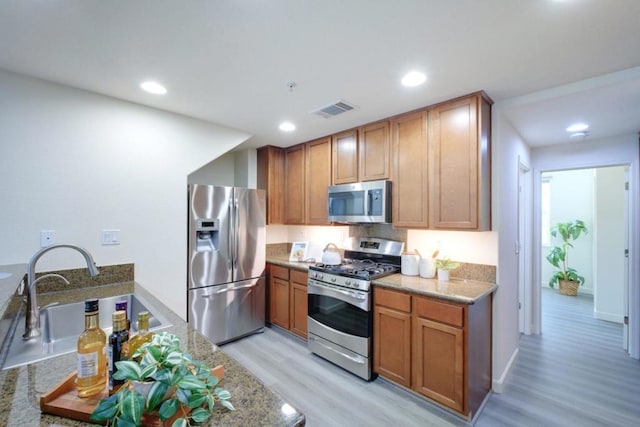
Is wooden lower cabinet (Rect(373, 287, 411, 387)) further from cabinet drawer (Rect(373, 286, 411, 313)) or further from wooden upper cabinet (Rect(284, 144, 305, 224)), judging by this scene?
wooden upper cabinet (Rect(284, 144, 305, 224))

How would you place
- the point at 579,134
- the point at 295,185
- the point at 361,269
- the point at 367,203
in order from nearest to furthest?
1. the point at 361,269
2. the point at 367,203
3. the point at 579,134
4. the point at 295,185

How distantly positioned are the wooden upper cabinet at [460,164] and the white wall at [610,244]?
3.12 meters

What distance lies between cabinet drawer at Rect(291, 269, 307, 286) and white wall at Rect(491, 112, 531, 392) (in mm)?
1828

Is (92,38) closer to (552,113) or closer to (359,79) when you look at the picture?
(359,79)

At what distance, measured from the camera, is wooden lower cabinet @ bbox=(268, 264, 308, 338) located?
3.24m

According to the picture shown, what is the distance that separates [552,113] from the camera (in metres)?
2.47

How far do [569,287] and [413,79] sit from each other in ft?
18.1

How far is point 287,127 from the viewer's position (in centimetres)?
315

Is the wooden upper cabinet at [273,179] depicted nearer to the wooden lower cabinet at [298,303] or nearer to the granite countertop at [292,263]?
the granite countertop at [292,263]

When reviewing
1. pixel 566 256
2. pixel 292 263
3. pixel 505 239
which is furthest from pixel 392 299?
pixel 566 256

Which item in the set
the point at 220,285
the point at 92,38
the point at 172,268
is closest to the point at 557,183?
the point at 220,285

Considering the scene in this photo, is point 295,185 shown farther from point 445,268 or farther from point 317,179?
point 445,268

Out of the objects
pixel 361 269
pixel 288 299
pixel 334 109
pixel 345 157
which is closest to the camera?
pixel 334 109

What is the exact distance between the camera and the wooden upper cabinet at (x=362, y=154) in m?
2.88
